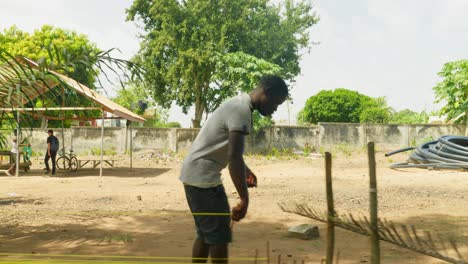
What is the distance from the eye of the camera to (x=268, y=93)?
327 cm

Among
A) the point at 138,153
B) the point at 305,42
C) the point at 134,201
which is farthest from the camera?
the point at 305,42

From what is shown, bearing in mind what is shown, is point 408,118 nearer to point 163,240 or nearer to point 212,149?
point 163,240

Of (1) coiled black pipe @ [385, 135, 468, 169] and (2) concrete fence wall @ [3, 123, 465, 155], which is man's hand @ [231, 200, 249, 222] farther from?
(2) concrete fence wall @ [3, 123, 465, 155]

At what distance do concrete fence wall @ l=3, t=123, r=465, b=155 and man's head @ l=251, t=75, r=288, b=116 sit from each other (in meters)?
20.4

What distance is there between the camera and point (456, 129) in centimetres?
2489

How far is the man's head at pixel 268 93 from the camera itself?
3.27m

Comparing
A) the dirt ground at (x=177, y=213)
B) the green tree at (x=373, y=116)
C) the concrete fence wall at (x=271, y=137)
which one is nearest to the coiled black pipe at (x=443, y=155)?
the dirt ground at (x=177, y=213)

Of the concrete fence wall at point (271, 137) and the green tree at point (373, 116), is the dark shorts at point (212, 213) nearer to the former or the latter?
the concrete fence wall at point (271, 137)

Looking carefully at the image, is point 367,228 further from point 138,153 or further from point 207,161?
point 138,153

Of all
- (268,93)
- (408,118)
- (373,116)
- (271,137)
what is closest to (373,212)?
(268,93)

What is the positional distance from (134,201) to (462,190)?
265 inches

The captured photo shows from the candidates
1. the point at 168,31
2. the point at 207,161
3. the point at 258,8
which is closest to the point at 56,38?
the point at 168,31

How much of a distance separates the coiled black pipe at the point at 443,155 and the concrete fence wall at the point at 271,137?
8.43 metres

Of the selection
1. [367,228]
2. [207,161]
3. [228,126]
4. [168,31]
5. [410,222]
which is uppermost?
[168,31]
